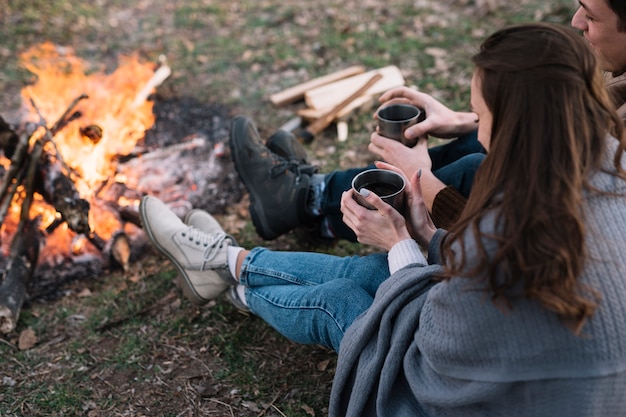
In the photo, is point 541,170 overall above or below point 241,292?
above

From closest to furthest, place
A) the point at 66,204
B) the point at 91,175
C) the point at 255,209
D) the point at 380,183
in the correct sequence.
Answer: the point at 380,183, the point at 66,204, the point at 255,209, the point at 91,175

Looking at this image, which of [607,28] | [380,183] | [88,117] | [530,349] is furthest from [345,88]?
[530,349]

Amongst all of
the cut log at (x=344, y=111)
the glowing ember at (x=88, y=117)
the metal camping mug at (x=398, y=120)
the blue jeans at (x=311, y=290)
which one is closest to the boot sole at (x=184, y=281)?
the blue jeans at (x=311, y=290)

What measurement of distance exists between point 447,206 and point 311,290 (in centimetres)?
79

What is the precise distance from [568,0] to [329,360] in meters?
5.30

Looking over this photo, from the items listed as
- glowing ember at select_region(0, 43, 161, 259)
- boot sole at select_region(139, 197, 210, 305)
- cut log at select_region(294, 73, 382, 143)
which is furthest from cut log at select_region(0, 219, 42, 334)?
cut log at select_region(294, 73, 382, 143)

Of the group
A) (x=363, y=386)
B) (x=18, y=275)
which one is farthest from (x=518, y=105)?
(x=18, y=275)

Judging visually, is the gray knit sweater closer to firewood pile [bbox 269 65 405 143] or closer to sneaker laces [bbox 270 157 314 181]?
sneaker laces [bbox 270 157 314 181]

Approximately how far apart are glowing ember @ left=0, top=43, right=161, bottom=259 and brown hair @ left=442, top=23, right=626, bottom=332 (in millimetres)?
2798

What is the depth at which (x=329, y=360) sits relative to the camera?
124 inches

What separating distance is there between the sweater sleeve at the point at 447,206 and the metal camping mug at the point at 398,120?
412 mm

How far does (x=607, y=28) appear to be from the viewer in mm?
2525

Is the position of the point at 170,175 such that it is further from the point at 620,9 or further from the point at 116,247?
the point at 620,9

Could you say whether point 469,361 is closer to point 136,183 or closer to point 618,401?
point 618,401
